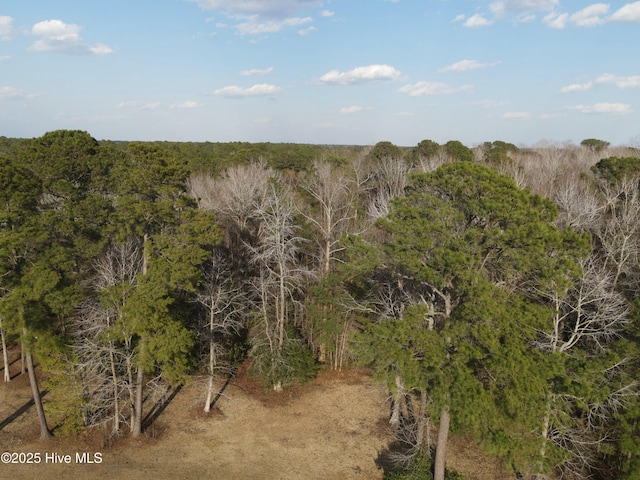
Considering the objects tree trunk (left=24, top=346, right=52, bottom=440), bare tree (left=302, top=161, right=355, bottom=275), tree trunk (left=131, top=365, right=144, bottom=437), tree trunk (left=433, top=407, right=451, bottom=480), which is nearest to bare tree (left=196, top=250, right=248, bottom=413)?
tree trunk (left=131, top=365, right=144, bottom=437)

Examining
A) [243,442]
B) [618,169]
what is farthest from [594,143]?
[243,442]

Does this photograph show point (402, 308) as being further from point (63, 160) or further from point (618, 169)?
point (618, 169)

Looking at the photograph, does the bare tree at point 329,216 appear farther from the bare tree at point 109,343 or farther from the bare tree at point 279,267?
the bare tree at point 109,343

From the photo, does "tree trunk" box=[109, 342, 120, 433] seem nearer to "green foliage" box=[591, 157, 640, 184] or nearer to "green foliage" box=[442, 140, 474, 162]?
"green foliage" box=[591, 157, 640, 184]

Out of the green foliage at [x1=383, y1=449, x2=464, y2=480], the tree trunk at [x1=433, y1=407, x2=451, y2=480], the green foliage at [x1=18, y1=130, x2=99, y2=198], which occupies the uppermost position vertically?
the green foliage at [x1=18, y1=130, x2=99, y2=198]

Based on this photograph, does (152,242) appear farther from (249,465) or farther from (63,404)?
(249,465)

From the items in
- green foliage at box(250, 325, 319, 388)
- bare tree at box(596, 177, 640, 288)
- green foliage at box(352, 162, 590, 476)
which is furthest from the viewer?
green foliage at box(250, 325, 319, 388)

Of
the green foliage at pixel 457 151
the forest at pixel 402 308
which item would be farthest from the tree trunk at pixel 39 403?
the green foliage at pixel 457 151
